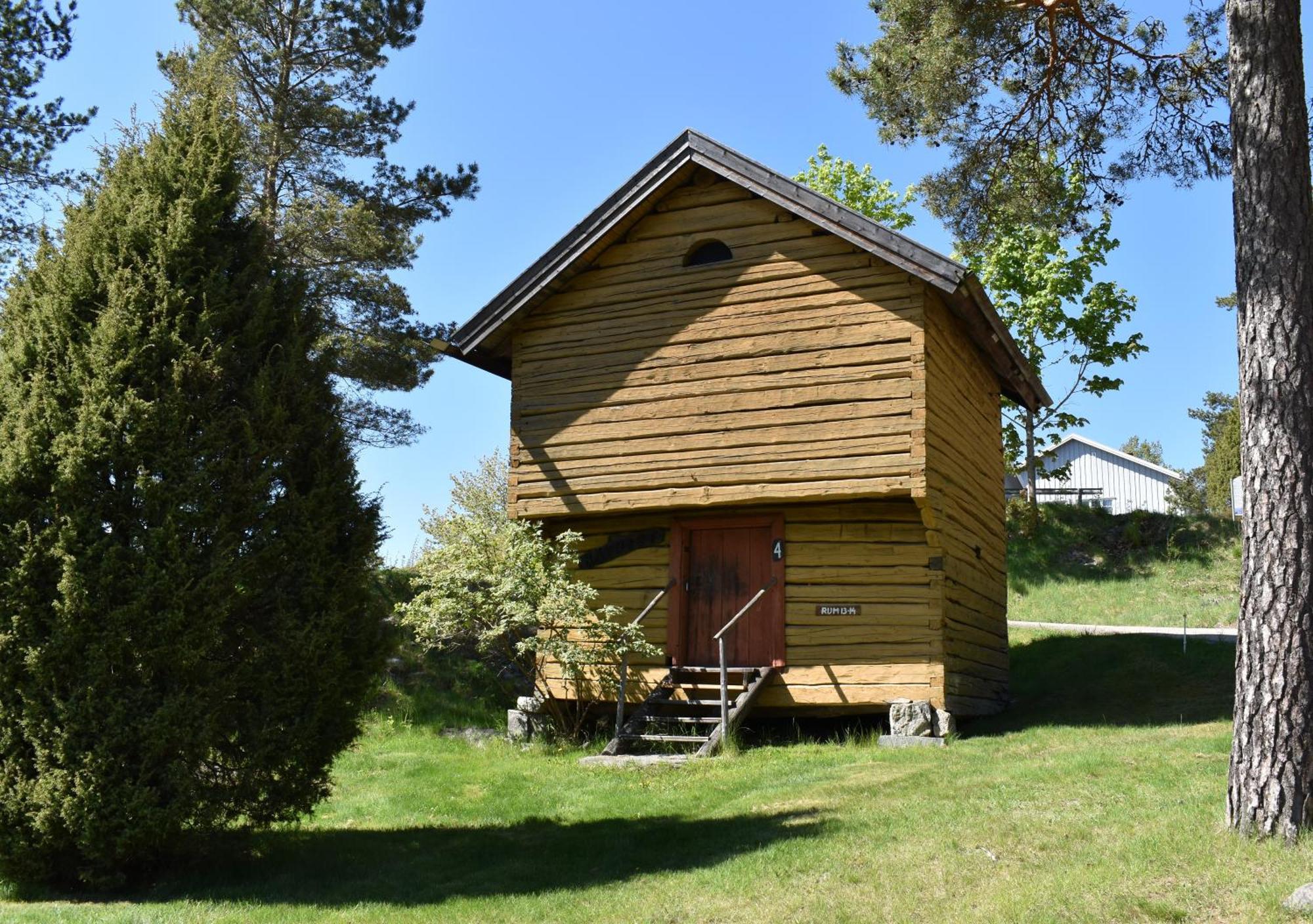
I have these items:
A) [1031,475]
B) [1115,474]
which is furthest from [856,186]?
[1115,474]

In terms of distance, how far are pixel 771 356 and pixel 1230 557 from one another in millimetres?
22546

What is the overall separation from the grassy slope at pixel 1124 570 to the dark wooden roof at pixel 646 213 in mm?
12573

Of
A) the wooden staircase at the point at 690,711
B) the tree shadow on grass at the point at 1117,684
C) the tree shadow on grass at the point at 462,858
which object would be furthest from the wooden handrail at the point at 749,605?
the tree shadow on grass at the point at 462,858

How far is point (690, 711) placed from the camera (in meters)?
15.3

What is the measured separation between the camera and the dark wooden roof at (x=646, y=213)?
1419 cm

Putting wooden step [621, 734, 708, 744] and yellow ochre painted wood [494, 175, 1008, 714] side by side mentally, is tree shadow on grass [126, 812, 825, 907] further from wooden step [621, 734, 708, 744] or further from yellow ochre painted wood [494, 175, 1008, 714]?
yellow ochre painted wood [494, 175, 1008, 714]

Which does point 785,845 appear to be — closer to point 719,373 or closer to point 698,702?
point 698,702

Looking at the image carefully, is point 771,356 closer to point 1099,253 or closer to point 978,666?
point 978,666

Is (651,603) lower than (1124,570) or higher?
lower

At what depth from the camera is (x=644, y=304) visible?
1630 centimetres

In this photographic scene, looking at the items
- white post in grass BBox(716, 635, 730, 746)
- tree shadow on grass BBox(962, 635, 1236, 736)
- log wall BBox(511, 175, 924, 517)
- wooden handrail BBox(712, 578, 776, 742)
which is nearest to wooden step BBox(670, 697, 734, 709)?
wooden handrail BBox(712, 578, 776, 742)

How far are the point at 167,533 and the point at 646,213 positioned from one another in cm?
983

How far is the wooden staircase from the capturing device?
14125 millimetres

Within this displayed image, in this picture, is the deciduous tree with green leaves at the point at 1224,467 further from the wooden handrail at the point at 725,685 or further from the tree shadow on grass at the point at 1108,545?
the wooden handrail at the point at 725,685
